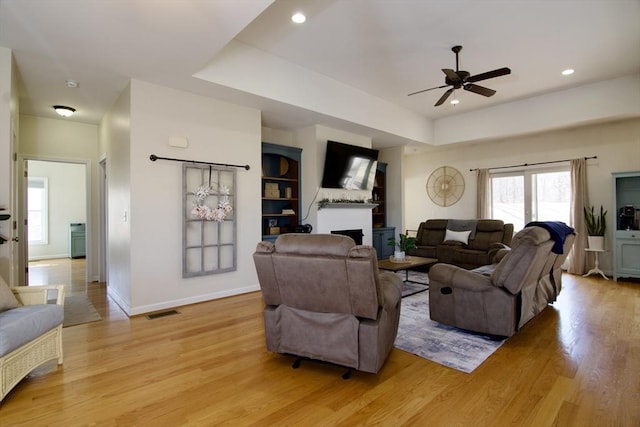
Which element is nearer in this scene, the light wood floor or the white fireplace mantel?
the light wood floor

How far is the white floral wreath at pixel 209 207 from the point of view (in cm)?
421

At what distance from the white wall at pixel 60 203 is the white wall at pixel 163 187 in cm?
543

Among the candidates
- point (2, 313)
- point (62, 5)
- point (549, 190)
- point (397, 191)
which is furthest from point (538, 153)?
point (2, 313)

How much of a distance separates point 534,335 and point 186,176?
4172 millimetres

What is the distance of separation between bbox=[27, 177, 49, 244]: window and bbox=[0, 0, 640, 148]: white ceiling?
438 cm

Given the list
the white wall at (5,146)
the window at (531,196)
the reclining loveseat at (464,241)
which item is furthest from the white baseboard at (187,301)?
the window at (531,196)

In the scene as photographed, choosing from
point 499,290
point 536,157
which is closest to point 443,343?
point 499,290

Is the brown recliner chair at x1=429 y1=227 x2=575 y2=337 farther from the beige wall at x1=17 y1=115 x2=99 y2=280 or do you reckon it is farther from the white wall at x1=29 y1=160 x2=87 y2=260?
the white wall at x1=29 y1=160 x2=87 y2=260

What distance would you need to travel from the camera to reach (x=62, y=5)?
247cm

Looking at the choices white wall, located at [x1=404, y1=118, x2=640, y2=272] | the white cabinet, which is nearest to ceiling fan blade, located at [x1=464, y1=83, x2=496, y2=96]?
the white cabinet

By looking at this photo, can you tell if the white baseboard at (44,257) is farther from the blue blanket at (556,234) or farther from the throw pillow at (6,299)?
the blue blanket at (556,234)

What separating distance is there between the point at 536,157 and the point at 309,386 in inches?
265

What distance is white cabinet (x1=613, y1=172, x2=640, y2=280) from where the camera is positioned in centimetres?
528

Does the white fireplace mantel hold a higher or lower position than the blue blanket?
higher
